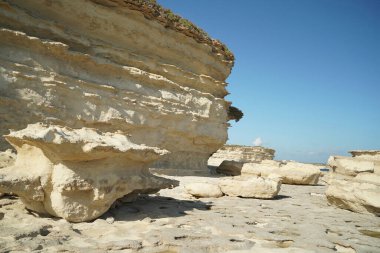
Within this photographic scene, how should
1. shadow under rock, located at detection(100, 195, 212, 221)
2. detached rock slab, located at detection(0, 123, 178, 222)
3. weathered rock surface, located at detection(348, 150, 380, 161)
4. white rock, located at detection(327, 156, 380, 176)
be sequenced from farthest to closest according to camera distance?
weathered rock surface, located at detection(348, 150, 380, 161)
white rock, located at detection(327, 156, 380, 176)
shadow under rock, located at detection(100, 195, 212, 221)
detached rock slab, located at detection(0, 123, 178, 222)

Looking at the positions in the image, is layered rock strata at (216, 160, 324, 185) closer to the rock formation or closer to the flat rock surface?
the rock formation

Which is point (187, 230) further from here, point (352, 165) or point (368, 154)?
point (368, 154)

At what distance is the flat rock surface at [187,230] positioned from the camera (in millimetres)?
3393

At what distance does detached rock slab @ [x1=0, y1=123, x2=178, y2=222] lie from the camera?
4066 mm

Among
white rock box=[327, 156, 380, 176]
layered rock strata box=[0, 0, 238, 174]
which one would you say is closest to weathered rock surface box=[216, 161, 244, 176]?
layered rock strata box=[0, 0, 238, 174]

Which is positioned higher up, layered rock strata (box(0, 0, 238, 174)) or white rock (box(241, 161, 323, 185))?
layered rock strata (box(0, 0, 238, 174))

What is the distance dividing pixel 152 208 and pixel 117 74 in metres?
6.49

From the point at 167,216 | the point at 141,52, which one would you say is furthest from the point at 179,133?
the point at 167,216

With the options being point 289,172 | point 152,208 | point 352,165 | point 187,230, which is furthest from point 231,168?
point 187,230

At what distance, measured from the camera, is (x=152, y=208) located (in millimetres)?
5293

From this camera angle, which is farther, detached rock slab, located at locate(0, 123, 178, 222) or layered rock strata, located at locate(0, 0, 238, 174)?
layered rock strata, located at locate(0, 0, 238, 174)

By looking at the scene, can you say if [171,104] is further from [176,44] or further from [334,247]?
[334,247]

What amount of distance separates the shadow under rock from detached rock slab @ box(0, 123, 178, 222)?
0.36 meters

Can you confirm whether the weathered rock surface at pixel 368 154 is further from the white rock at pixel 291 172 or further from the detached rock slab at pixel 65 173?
the detached rock slab at pixel 65 173
